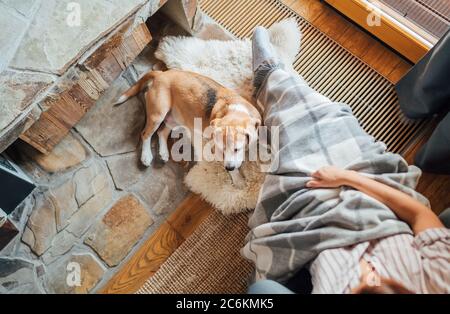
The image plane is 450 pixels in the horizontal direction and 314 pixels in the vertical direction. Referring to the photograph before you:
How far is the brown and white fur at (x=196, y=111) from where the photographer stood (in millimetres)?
1528

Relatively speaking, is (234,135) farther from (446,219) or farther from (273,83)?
(446,219)

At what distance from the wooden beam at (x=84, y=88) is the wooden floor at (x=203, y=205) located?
0.60 meters

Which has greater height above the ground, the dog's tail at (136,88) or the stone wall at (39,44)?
the stone wall at (39,44)

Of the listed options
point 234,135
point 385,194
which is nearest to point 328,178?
point 385,194

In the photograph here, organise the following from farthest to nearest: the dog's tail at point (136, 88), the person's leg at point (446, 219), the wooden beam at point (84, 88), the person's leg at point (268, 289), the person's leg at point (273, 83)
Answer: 1. the dog's tail at point (136, 88)
2. the person's leg at point (273, 83)
3. the wooden beam at point (84, 88)
4. the person's leg at point (446, 219)
5. the person's leg at point (268, 289)

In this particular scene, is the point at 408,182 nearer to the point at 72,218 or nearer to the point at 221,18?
the point at 221,18

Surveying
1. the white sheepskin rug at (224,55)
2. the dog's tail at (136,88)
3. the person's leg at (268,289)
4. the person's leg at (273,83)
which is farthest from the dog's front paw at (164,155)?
the person's leg at (268,289)

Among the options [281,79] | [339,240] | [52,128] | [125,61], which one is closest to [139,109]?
[125,61]

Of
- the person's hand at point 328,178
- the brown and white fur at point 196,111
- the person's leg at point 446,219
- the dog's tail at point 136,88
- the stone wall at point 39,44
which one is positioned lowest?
the person's leg at point 446,219

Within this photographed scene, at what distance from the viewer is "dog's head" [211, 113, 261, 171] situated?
1.50 meters

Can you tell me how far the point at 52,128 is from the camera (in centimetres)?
158

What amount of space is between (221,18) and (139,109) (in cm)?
65

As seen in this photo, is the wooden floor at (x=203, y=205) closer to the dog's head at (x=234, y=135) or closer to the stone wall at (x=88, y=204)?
the stone wall at (x=88, y=204)

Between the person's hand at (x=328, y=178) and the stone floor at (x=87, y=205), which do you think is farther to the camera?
the stone floor at (x=87, y=205)
